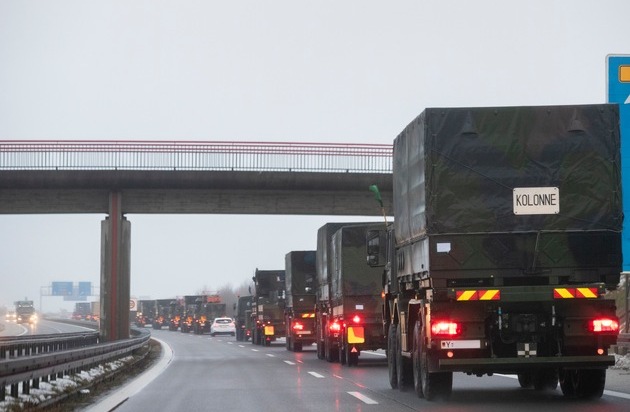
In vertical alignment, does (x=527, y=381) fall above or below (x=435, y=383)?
below

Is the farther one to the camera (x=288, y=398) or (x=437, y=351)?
(x=288, y=398)

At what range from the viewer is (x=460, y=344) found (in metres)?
14.5

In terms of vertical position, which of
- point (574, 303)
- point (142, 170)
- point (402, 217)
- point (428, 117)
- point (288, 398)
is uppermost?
point (142, 170)

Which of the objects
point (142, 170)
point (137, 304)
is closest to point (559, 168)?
point (142, 170)

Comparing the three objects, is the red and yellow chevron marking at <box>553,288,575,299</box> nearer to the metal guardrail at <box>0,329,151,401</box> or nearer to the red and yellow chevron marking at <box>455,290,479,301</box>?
the red and yellow chevron marking at <box>455,290,479,301</box>

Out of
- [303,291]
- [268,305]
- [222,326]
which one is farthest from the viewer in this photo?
[222,326]

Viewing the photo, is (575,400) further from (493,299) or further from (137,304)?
(137,304)

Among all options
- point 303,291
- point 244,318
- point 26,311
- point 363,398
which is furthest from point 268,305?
point 26,311

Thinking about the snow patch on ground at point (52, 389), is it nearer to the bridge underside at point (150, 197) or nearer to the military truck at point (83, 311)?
the bridge underside at point (150, 197)

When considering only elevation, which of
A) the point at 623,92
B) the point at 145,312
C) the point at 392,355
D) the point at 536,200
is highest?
the point at 623,92

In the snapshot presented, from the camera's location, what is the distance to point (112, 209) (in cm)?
4550

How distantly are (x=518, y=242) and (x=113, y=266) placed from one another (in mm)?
32325

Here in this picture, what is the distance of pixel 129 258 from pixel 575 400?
108 ft

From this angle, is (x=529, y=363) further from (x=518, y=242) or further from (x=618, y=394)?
(x=618, y=394)
